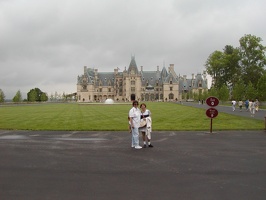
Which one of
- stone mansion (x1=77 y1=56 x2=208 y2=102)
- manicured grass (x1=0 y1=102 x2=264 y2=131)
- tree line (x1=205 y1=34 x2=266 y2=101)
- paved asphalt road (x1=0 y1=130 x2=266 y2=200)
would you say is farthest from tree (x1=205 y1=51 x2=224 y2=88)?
paved asphalt road (x1=0 y1=130 x2=266 y2=200)

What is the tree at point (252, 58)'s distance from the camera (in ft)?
236

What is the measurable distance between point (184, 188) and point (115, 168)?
2.62 metres

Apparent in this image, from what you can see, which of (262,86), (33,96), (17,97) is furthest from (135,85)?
(262,86)

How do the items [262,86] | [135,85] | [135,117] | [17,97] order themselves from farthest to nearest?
[135,85], [17,97], [262,86], [135,117]

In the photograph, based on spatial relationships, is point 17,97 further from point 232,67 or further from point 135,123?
point 135,123

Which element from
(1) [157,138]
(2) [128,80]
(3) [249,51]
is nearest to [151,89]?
(2) [128,80]

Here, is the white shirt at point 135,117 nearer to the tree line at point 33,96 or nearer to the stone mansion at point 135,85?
the tree line at point 33,96

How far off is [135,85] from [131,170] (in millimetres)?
141198

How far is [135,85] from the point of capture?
490 feet

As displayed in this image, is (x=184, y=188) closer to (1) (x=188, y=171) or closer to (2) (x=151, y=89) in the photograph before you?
(1) (x=188, y=171)

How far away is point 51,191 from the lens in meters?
6.56

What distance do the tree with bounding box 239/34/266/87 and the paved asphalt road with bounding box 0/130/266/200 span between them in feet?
211

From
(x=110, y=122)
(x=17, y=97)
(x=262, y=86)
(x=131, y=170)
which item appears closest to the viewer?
(x=131, y=170)

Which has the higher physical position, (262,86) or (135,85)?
(135,85)
